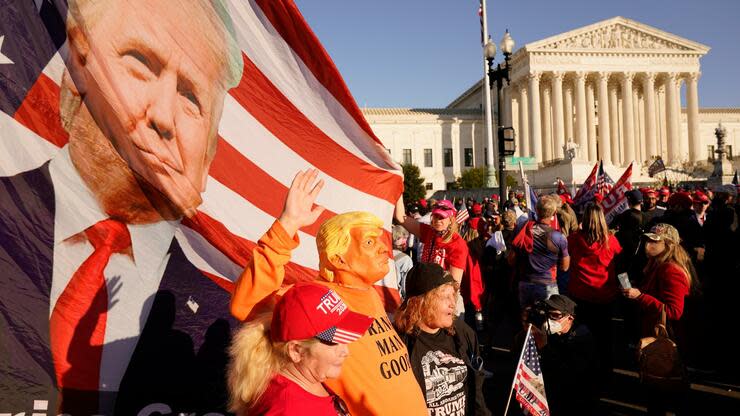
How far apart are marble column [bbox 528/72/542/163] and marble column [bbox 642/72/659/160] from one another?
1061 centimetres

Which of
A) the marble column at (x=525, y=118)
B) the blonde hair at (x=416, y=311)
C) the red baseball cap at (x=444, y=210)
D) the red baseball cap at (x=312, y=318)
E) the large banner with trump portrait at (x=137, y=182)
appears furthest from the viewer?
the marble column at (x=525, y=118)

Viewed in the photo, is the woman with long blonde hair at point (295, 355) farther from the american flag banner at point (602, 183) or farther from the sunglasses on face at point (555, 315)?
the american flag banner at point (602, 183)

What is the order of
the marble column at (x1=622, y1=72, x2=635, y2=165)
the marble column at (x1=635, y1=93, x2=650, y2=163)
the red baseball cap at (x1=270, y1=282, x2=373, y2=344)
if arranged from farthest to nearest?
the marble column at (x1=635, y1=93, x2=650, y2=163)
the marble column at (x1=622, y1=72, x2=635, y2=165)
the red baseball cap at (x1=270, y1=282, x2=373, y2=344)

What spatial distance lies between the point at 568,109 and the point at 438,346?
6284 centimetres

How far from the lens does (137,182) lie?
2.94m

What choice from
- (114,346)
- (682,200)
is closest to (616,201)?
(682,200)

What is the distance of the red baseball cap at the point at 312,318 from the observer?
193cm

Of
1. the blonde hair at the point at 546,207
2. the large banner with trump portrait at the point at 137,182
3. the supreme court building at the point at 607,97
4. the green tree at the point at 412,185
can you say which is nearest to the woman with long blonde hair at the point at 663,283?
the blonde hair at the point at 546,207

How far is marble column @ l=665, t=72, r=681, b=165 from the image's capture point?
2405 inches

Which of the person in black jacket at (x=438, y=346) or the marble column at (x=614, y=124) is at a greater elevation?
the marble column at (x=614, y=124)

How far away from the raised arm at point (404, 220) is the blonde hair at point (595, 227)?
1.62 m

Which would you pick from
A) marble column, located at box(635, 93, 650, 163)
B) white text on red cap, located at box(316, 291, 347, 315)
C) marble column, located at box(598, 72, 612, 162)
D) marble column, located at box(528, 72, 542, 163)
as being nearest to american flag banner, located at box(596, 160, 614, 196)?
white text on red cap, located at box(316, 291, 347, 315)

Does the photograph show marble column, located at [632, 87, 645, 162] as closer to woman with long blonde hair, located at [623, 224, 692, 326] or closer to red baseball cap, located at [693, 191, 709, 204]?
red baseball cap, located at [693, 191, 709, 204]

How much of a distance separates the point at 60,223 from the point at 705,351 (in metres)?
6.28
